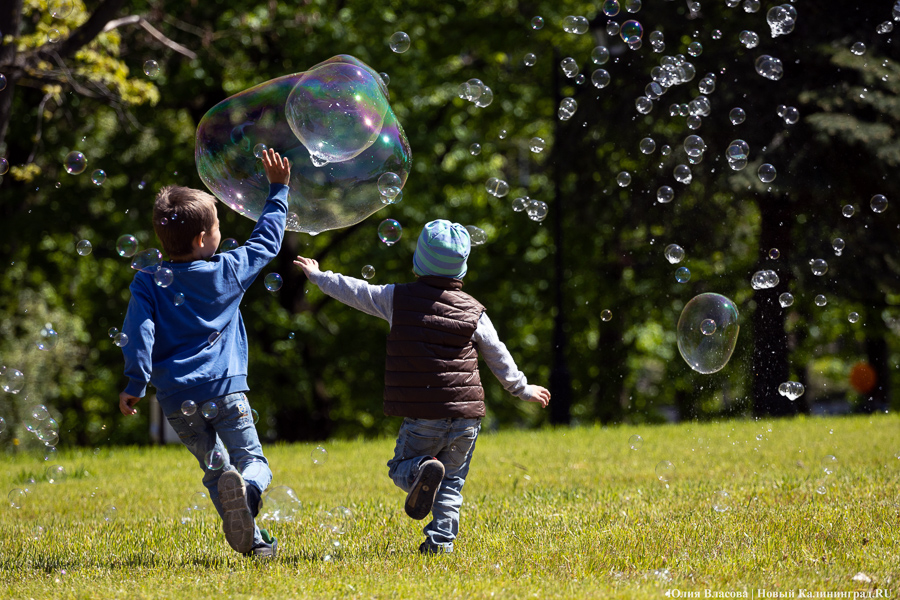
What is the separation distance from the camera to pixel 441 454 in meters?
4.26

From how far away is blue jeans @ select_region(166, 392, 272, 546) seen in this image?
4.07 metres

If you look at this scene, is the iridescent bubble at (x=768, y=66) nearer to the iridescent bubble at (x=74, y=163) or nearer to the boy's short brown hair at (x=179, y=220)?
the boy's short brown hair at (x=179, y=220)

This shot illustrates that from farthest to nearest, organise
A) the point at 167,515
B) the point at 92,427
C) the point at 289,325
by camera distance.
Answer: the point at 92,427 < the point at 289,325 < the point at 167,515

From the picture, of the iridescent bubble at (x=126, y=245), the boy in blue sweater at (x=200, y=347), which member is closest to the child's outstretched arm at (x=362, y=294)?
the boy in blue sweater at (x=200, y=347)

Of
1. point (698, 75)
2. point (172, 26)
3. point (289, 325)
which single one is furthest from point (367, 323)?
point (698, 75)

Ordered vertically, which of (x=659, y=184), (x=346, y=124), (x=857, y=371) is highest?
(x=346, y=124)

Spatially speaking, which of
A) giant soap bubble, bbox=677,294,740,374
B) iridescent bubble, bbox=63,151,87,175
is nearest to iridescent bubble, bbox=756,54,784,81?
giant soap bubble, bbox=677,294,740,374

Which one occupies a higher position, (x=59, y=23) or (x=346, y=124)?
(x=346, y=124)

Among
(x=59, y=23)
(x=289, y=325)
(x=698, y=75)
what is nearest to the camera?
(x=59, y=23)

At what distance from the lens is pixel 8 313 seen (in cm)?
1762

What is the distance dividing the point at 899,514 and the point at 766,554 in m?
1.24

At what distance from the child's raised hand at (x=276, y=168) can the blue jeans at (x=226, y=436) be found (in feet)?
3.59

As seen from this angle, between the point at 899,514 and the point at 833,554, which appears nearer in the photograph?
the point at 833,554

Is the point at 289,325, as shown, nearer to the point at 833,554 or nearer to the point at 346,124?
the point at 346,124
